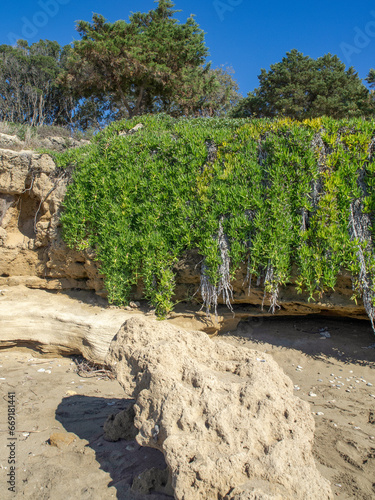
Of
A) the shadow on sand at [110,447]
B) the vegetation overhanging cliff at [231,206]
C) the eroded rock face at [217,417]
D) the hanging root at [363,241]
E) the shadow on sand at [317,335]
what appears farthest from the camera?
the shadow on sand at [317,335]

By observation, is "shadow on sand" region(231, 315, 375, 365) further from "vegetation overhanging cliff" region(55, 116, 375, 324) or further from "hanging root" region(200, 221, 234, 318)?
"hanging root" region(200, 221, 234, 318)

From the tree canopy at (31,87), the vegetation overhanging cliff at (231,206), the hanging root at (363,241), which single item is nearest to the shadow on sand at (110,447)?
the vegetation overhanging cliff at (231,206)

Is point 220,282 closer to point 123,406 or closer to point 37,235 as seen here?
point 123,406

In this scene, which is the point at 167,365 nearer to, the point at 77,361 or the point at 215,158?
the point at 77,361

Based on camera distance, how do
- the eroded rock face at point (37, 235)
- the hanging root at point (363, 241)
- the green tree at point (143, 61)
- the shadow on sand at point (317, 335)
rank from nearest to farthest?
the hanging root at point (363, 241) → the shadow on sand at point (317, 335) → the eroded rock face at point (37, 235) → the green tree at point (143, 61)

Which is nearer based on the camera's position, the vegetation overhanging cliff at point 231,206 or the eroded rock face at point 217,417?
the eroded rock face at point 217,417

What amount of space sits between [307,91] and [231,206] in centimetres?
2079

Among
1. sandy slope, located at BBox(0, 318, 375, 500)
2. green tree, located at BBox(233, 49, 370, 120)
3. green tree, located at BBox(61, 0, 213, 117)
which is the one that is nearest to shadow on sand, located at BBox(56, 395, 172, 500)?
sandy slope, located at BBox(0, 318, 375, 500)

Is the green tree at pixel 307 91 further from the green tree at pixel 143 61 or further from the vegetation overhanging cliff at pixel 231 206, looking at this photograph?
the vegetation overhanging cliff at pixel 231 206

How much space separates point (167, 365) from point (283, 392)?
2.96 ft

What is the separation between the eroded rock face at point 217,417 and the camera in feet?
6.86

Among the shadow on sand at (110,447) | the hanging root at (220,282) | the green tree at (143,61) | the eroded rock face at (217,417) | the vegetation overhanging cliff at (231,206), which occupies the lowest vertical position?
the shadow on sand at (110,447)

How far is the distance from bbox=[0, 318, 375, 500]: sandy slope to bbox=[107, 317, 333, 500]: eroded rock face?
535 millimetres

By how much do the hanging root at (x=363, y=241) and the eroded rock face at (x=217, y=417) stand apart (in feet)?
8.15
